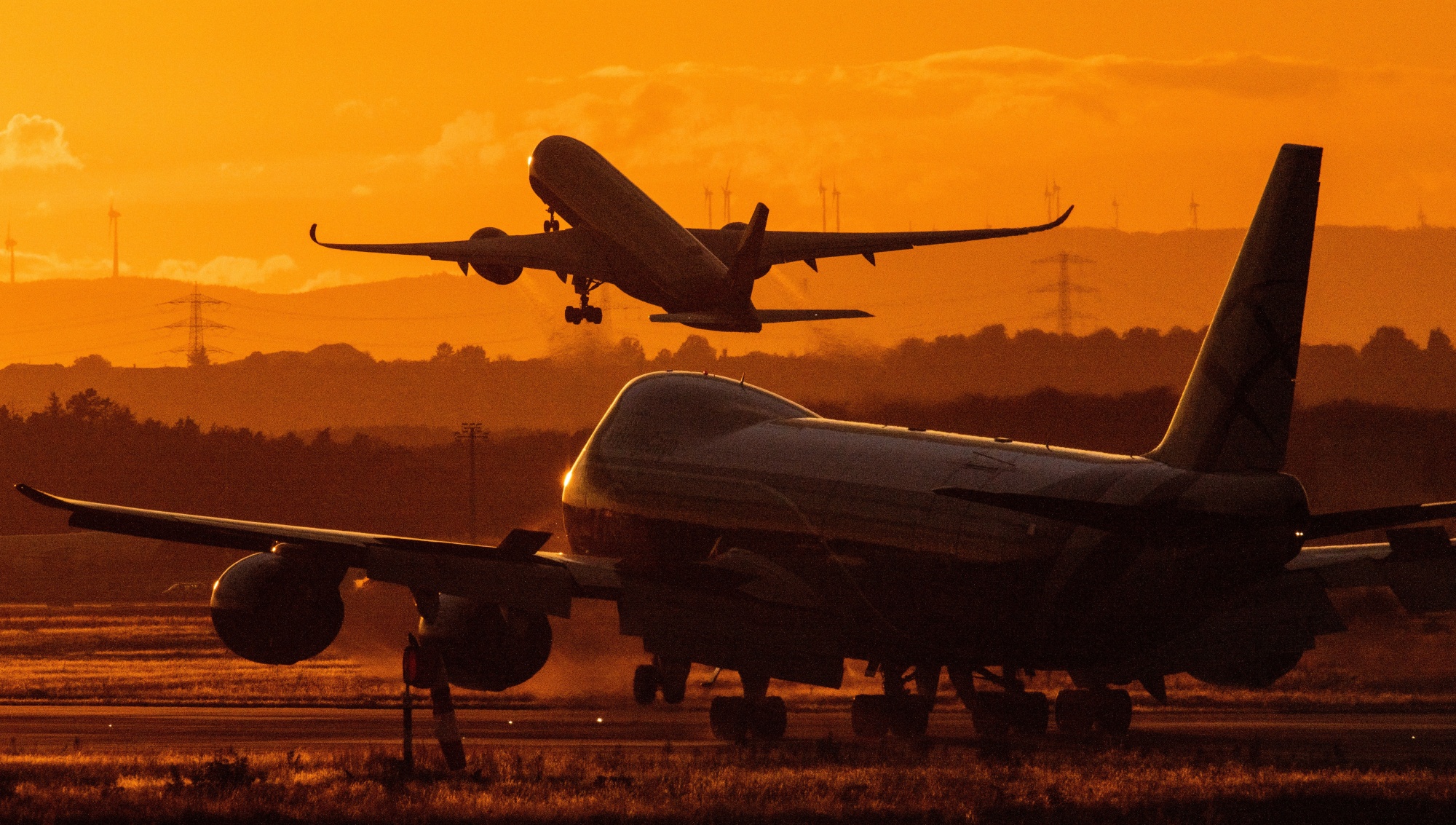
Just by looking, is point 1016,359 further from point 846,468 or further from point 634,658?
point 846,468

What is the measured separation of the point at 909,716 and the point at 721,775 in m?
6.87

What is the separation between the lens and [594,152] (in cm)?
7625

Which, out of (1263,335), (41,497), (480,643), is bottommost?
(480,643)

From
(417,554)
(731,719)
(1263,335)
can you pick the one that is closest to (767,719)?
(731,719)

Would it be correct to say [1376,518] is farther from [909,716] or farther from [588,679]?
[588,679]

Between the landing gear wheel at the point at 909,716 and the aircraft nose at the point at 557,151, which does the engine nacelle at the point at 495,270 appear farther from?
the landing gear wheel at the point at 909,716

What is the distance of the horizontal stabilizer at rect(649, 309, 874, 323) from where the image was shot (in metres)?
59.5

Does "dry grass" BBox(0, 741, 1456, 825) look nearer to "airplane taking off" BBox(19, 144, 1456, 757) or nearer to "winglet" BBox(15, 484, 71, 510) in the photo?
"airplane taking off" BBox(19, 144, 1456, 757)

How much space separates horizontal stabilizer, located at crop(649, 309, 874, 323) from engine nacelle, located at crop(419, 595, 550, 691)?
2319 centimetres

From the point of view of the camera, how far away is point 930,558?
3231 centimetres

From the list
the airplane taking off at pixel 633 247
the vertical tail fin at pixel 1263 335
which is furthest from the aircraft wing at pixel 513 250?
the vertical tail fin at pixel 1263 335

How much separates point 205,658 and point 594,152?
2312 centimetres

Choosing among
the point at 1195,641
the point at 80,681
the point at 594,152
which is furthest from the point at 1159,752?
the point at 594,152

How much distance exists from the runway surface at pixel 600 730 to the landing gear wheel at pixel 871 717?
2.11 m
